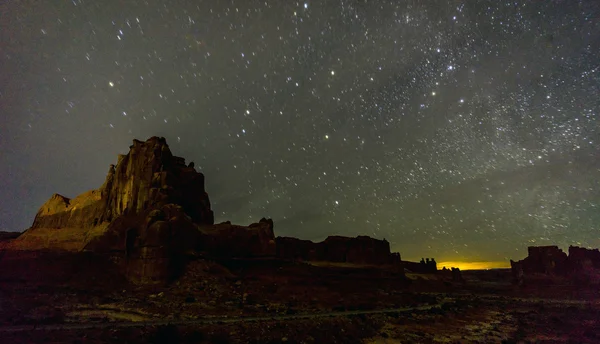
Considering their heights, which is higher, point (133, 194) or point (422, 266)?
point (133, 194)

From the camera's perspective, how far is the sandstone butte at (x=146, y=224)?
3794 centimetres

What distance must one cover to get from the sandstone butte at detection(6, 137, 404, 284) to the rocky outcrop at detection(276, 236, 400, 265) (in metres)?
24.7

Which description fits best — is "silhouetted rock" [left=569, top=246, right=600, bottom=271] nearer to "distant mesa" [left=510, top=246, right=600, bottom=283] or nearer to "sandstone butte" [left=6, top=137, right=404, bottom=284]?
"distant mesa" [left=510, top=246, right=600, bottom=283]

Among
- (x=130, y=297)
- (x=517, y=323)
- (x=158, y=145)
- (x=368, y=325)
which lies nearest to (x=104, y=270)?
(x=130, y=297)

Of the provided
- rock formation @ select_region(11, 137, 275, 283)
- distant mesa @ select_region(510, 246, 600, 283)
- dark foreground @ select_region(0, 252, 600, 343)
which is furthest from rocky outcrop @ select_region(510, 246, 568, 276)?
rock formation @ select_region(11, 137, 275, 283)

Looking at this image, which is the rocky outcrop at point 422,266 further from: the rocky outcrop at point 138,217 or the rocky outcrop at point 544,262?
the rocky outcrop at point 138,217

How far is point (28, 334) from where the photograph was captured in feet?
61.6

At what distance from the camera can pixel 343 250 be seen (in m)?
85.4

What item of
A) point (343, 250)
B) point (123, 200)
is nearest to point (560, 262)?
point (343, 250)

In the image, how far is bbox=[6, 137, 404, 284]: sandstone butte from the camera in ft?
124

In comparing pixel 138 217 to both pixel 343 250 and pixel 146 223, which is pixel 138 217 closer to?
pixel 146 223

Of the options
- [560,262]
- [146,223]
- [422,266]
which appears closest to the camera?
[146,223]

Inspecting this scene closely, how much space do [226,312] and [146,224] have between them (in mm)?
16617

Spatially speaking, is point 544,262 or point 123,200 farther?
point 544,262
